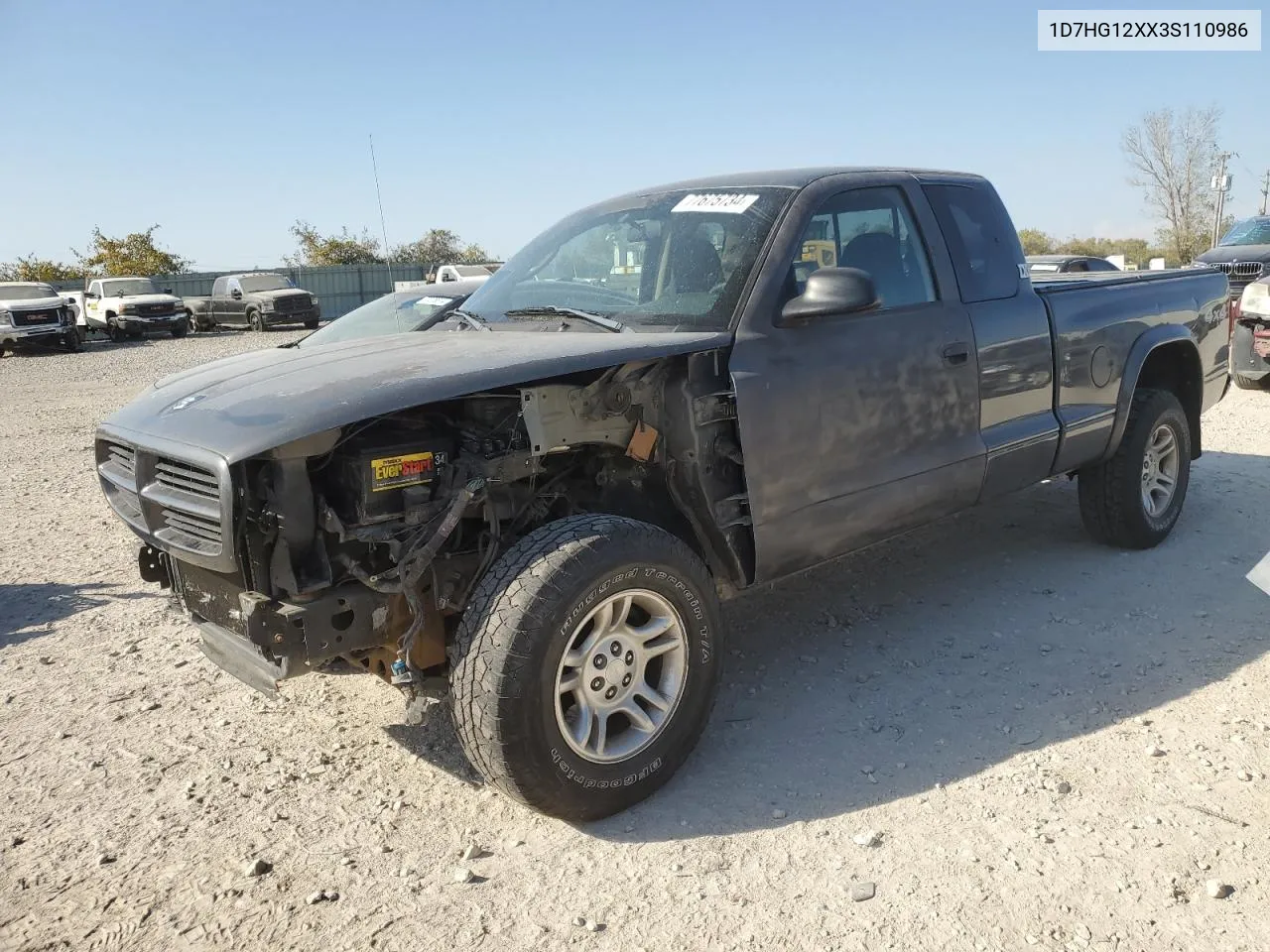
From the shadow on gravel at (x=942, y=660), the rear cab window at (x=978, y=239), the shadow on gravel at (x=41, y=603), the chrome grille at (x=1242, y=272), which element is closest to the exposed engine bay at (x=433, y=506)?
the shadow on gravel at (x=942, y=660)

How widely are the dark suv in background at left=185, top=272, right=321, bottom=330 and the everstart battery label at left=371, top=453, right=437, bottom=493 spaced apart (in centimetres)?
2781

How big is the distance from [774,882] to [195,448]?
81.4 inches

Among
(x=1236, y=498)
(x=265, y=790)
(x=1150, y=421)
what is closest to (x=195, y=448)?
(x=265, y=790)

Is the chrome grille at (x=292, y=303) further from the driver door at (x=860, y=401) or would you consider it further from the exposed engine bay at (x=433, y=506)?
the driver door at (x=860, y=401)

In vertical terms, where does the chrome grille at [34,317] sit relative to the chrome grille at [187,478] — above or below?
above

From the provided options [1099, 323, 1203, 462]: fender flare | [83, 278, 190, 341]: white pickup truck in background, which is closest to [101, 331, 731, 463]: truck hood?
[1099, 323, 1203, 462]: fender flare

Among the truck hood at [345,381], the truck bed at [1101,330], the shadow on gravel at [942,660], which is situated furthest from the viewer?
the truck bed at [1101,330]

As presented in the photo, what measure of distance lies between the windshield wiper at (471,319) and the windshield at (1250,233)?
1508cm

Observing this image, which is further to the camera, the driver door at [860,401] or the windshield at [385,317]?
the windshield at [385,317]

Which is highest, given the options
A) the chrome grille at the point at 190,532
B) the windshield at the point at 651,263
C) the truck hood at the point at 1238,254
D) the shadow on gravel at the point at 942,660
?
the windshield at the point at 651,263

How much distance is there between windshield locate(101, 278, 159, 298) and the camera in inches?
1089

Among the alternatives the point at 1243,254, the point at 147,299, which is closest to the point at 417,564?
the point at 1243,254

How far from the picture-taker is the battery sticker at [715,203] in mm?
3857

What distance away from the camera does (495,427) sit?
3211 mm
